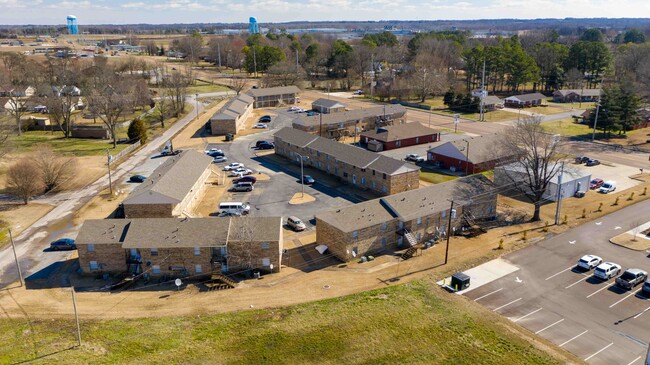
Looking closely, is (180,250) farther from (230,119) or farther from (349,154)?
(230,119)

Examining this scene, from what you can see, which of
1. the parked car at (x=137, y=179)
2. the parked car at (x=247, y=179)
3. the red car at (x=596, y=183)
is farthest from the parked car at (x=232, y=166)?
the red car at (x=596, y=183)

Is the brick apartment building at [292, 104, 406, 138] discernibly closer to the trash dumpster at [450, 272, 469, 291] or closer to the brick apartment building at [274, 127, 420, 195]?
the brick apartment building at [274, 127, 420, 195]

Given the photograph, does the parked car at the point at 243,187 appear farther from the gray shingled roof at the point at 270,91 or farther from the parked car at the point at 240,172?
the gray shingled roof at the point at 270,91

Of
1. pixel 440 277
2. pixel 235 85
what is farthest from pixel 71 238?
pixel 235 85

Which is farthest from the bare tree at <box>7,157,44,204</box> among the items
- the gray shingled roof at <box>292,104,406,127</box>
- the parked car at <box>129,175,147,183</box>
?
the gray shingled roof at <box>292,104,406,127</box>

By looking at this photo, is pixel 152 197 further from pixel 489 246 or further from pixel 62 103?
pixel 62 103

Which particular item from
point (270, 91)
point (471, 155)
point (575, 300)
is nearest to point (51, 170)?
point (471, 155)
